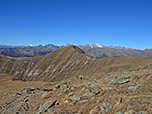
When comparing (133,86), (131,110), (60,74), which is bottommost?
Result: (60,74)

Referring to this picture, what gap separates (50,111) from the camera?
15289mm

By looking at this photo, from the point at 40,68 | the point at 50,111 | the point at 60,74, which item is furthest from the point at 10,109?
the point at 40,68

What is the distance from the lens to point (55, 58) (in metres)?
120

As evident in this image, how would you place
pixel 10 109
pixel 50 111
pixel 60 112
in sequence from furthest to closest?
pixel 10 109
pixel 50 111
pixel 60 112

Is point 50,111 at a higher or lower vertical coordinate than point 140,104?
lower

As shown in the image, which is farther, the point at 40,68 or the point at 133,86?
the point at 40,68

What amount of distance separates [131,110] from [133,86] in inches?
252

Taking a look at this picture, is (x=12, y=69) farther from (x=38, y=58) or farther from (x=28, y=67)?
(x=38, y=58)

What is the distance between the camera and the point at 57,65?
→ 112 metres

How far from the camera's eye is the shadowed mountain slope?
A: 9750 centimetres

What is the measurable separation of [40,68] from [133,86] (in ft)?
344

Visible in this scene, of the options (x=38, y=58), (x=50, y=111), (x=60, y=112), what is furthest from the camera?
(x=38, y=58)

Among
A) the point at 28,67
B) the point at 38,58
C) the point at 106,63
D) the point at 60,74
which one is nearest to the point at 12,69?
the point at 28,67

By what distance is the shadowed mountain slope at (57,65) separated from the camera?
9750 cm
